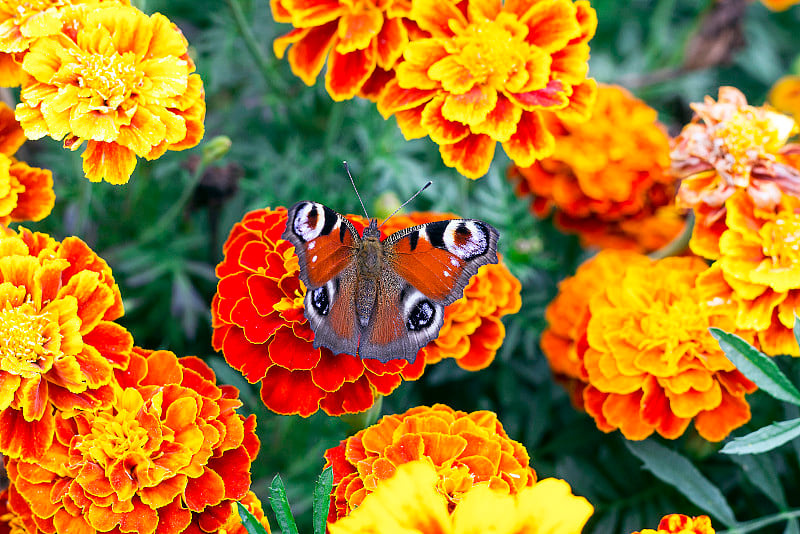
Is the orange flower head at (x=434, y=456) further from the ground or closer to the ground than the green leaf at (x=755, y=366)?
closer to the ground

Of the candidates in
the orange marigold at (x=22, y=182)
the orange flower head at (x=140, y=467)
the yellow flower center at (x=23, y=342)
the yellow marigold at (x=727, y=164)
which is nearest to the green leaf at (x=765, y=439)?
the yellow marigold at (x=727, y=164)

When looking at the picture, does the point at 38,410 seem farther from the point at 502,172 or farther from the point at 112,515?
the point at 502,172

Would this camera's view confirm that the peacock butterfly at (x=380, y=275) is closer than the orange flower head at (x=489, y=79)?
Yes

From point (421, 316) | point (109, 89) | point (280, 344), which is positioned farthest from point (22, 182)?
point (421, 316)

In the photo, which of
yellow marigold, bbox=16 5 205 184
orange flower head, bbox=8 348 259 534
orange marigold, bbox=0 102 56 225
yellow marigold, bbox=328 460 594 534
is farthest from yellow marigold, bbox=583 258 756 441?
orange marigold, bbox=0 102 56 225

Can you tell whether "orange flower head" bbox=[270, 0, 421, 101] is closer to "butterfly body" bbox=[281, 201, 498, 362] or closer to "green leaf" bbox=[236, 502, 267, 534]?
"butterfly body" bbox=[281, 201, 498, 362]

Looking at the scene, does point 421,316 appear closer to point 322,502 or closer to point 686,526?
point 322,502

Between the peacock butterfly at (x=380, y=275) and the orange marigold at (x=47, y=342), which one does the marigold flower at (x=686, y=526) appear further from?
the orange marigold at (x=47, y=342)
